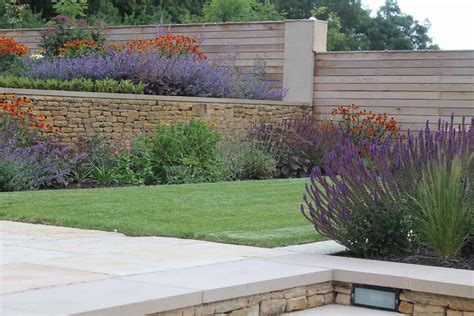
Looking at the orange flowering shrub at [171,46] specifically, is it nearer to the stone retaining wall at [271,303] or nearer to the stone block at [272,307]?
the stone retaining wall at [271,303]

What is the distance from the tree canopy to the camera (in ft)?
84.4

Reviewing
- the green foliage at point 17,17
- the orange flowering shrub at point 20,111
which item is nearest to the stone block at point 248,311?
the orange flowering shrub at point 20,111

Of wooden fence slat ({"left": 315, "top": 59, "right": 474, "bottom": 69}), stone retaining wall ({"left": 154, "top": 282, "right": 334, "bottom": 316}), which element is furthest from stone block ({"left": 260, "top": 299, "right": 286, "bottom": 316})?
wooden fence slat ({"left": 315, "top": 59, "right": 474, "bottom": 69})

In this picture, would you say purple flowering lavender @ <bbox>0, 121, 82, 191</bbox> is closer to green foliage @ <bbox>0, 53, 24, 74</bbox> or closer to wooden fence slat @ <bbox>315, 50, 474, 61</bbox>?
green foliage @ <bbox>0, 53, 24, 74</bbox>

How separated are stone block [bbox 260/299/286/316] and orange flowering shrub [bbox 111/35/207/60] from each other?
11.5m

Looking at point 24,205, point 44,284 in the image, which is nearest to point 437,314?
point 44,284

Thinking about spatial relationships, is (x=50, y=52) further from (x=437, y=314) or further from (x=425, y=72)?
(x=437, y=314)

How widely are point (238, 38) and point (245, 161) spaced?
5.19 m

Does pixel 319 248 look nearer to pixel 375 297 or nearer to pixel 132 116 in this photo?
pixel 375 297

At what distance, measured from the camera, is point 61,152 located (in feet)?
39.8

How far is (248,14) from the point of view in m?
26.6

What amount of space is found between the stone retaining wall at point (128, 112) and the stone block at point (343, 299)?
7.55 m

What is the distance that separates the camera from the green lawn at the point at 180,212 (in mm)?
7598

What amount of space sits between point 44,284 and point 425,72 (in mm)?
12552
